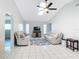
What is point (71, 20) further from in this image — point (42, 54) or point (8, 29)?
point (8, 29)

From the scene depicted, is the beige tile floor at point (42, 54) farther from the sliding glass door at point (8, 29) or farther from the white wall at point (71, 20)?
the white wall at point (71, 20)

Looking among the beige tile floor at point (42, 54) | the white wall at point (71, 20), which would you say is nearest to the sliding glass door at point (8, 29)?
the beige tile floor at point (42, 54)

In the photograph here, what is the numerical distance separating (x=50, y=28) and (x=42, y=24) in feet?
3.63

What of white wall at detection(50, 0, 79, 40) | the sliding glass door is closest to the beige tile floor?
the sliding glass door

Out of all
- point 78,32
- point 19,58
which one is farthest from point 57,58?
point 78,32

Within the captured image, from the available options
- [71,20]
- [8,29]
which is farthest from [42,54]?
[8,29]

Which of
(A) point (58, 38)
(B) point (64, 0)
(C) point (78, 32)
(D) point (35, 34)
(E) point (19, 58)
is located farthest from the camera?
(D) point (35, 34)

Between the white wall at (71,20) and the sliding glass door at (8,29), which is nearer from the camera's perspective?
the sliding glass door at (8,29)

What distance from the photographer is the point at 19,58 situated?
4.14 metres

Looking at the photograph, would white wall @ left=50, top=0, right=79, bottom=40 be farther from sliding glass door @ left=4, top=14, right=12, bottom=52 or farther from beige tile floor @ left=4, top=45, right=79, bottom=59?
sliding glass door @ left=4, top=14, right=12, bottom=52

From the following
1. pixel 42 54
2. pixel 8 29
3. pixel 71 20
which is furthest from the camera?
pixel 8 29

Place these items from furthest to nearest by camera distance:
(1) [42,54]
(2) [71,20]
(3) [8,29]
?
1. (3) [8,29]
2. (2) [71,20]
3. (1) [42,54]

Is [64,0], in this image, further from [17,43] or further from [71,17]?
[17,43]

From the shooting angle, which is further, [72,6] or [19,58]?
[72,6]
